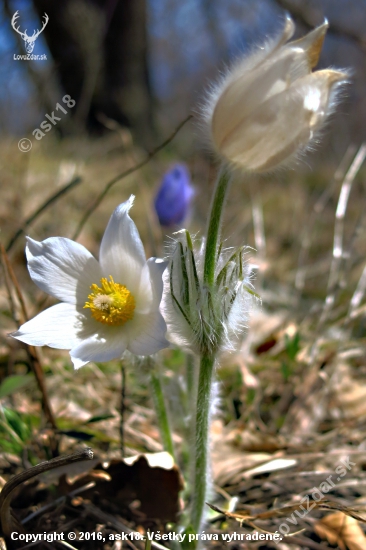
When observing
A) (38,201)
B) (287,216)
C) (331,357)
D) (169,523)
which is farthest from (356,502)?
(287,216)

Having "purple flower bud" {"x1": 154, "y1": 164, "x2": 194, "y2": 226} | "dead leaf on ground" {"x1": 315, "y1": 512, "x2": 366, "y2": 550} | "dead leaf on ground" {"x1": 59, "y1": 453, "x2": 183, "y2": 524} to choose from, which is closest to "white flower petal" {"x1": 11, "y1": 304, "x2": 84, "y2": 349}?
"dead leaf on ground" {"x1": 59, "y1": 453, "x2": 183, "y2": 524}

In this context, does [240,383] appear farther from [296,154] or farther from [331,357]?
[296,154]

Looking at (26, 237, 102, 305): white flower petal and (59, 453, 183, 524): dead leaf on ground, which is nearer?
(26, 237, 102, 305): white flower petal

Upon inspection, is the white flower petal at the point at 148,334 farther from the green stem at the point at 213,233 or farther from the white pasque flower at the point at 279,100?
the white pasque flower at the point at 279,100

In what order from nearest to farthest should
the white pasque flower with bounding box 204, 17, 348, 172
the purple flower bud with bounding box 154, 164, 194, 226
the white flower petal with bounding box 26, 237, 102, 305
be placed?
the white pasque flower with bounding box 204, 17, 348, 172 → the white flower petal with bounding box 26, 237, 102, 305 → the purple flower bud with bounding box 154, 164, 194, 226

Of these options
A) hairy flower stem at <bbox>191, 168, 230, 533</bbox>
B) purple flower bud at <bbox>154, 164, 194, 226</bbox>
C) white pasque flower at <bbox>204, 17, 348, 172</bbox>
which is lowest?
purple flower bud at <bbox>154, 164, 194, 226</bbox>

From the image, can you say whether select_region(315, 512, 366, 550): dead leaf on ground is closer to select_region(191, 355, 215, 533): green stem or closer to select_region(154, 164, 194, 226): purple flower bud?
select_region(191, 355, 215, 533): green stem

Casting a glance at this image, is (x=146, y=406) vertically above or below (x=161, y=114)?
above

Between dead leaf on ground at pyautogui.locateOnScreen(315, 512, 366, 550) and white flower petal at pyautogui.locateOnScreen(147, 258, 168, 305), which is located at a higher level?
white flower petal at pyautogui.locateOnScreen(147, 258, 168, 305)
